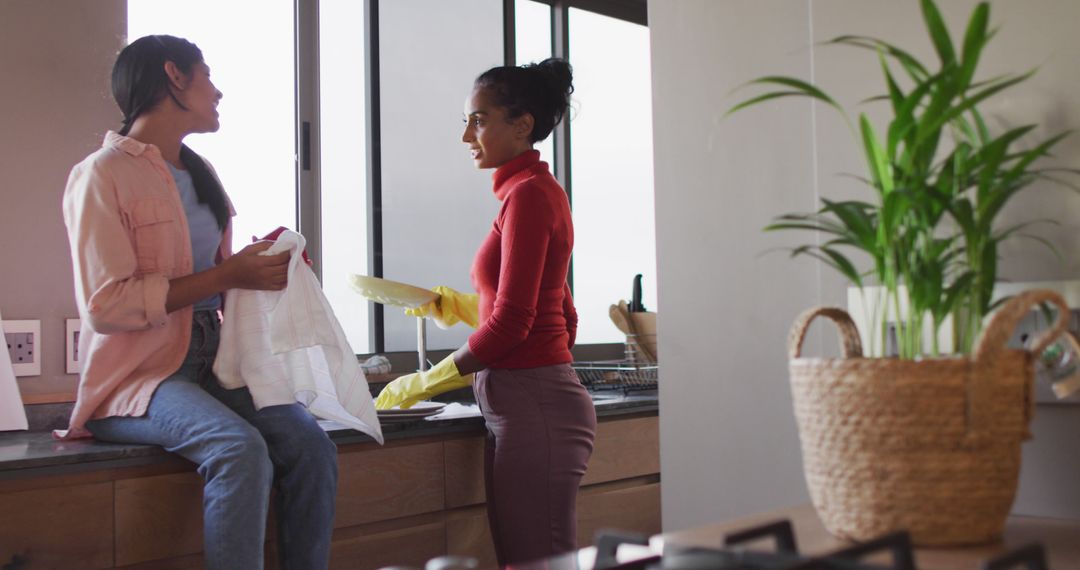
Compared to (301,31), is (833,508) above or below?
below

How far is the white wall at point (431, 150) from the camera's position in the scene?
123 inches

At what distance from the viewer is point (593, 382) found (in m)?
3.08

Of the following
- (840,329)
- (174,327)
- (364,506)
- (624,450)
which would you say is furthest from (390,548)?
(840,329)

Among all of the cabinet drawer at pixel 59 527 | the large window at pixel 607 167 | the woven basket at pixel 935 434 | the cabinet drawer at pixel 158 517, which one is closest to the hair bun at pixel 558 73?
the cabinet drawer at pixel 158 517

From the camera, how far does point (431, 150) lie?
326 cm

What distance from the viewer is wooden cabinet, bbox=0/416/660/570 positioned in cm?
168

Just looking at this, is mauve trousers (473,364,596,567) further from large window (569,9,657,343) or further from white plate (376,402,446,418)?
large window (569,9,657,343)

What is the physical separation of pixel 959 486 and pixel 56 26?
6.85 ft

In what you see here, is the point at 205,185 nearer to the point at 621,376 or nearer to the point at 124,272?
the point at 124,272

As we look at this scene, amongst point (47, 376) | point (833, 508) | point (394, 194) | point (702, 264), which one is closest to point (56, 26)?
point (47, 376)

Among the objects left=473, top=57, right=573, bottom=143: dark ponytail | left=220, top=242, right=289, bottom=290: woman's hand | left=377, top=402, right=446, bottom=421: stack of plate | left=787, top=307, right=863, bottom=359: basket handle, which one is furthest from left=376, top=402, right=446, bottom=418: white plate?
left=787, top=307, right=863, bottom=359: basket handle

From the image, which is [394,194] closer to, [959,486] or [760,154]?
[760,154]

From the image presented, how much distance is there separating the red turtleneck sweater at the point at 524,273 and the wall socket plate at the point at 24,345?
894 millimetres

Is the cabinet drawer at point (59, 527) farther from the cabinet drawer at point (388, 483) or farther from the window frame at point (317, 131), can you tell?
the window frame at point (317, 131)
